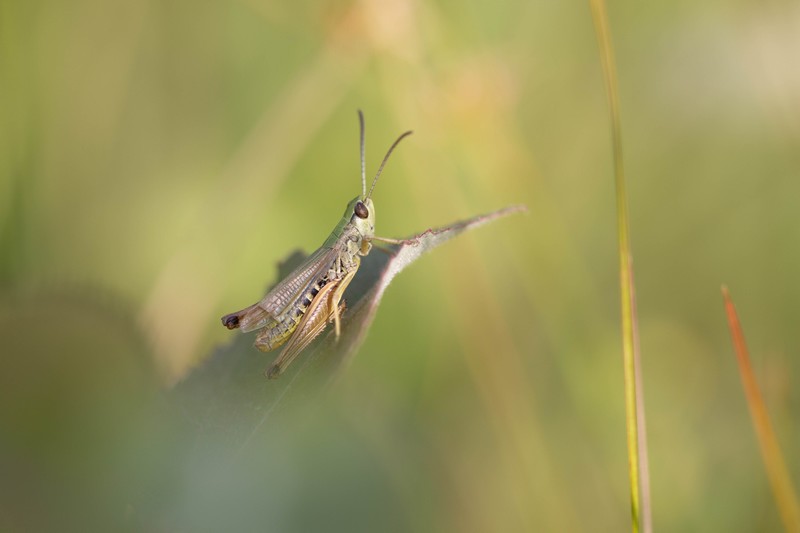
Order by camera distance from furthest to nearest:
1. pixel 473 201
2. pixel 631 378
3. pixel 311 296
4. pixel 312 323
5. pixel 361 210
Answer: pixel 473 201 < pixel 361 210 < pixel 311 296 < pixel 312 323 < pixel 631 378

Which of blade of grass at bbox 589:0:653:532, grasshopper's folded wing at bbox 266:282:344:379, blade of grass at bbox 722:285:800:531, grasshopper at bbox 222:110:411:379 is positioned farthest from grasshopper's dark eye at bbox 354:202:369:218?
blade of grass at bbox 722:285:800:531

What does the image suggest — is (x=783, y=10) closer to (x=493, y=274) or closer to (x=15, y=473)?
(x=493, y=274)

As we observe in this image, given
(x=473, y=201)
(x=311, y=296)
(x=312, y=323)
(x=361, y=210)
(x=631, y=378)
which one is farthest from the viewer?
(x=473, y=201)

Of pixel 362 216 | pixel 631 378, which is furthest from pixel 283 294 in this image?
pixel 631 378

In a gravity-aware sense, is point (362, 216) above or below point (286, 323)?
above

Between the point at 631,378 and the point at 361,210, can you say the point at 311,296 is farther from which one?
the point at 631,378

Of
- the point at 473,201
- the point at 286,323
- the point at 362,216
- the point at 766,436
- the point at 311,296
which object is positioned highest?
the point at 473,201

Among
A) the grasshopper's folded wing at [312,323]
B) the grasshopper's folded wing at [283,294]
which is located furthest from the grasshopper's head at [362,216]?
the grasshopper's folded wing at [312,323]

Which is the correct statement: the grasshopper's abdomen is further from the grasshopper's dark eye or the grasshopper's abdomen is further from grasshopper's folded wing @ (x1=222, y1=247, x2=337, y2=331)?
the grasshopper's dark eye

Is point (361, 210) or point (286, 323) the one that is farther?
point (361, 210)
